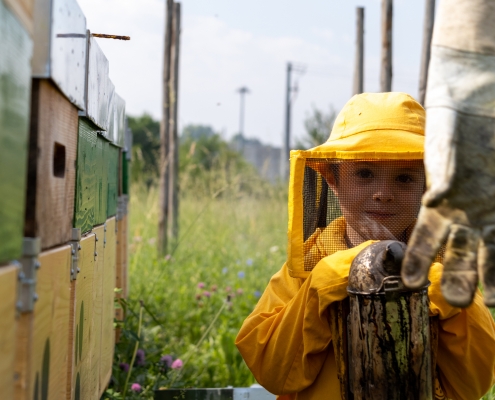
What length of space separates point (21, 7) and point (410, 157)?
4.84 feet

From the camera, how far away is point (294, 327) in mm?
2264

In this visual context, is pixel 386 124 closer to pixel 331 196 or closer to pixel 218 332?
pixel 331 196

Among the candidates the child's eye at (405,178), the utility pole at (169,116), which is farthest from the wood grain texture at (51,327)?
the utility pole at (169,116)

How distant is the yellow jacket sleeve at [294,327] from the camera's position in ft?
6.75

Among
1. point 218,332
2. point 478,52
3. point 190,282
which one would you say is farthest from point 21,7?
point 190,282

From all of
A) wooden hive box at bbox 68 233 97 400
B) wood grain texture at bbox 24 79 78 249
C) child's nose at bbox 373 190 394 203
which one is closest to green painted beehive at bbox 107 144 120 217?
wooden hive box at bbox 68 233 97 400

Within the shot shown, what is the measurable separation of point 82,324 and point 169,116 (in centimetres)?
652

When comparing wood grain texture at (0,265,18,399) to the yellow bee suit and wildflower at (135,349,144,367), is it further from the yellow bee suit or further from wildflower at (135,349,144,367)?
wildflower at (135,349,144,367)

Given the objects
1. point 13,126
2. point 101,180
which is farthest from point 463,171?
point 101,180

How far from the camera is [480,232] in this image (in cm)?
134

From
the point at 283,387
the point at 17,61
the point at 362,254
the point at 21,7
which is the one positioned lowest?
the point at 283,387

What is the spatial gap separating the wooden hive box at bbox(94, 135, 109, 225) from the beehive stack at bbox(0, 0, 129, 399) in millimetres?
23

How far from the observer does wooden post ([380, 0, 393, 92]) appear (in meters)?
6.59

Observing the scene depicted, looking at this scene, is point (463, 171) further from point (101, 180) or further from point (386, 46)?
A: point (386, 46)
